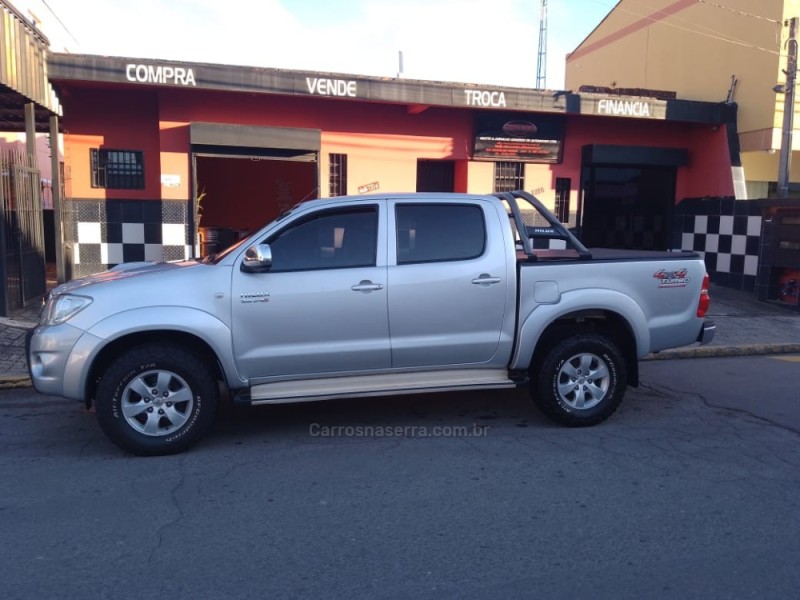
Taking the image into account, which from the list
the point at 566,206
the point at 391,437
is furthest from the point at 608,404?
the point at 566,206

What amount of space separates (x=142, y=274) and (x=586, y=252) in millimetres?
3530

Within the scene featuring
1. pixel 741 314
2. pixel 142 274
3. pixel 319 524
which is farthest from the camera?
pixel 741 314

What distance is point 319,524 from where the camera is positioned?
158 inches

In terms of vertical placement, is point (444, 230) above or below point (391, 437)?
above

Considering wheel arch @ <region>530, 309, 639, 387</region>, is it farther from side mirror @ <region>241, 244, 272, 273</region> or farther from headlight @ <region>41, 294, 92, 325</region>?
headlight @ <region>41, 294, 92, 325</region>

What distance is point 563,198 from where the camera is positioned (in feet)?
45.2

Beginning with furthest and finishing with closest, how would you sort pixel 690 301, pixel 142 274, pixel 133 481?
pixel 690 301
pixel 142 274
pixel 133 481

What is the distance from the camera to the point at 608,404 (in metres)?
5.81

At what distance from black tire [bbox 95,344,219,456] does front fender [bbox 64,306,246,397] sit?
15 cm

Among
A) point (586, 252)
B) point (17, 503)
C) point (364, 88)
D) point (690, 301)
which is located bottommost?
point (17, 503)

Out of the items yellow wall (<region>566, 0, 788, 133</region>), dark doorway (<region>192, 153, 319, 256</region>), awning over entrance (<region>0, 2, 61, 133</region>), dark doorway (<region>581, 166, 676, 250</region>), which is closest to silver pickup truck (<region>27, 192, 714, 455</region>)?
awning over entrance (<region>0, 2, 61, 133</region>)

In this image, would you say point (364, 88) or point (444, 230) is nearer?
point (444, 230)

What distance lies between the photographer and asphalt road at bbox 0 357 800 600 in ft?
11.2

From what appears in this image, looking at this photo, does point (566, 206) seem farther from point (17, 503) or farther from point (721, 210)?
point (17, 503)
